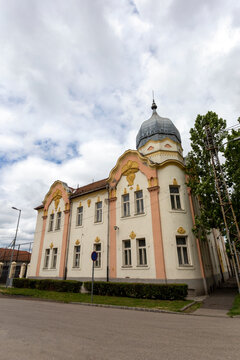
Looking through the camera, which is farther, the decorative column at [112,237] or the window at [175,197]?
the decorative column at [112,237]

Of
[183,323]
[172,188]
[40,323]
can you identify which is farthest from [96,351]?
[172,188]

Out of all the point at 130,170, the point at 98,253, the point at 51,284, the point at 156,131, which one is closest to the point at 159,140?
the point at 156,131

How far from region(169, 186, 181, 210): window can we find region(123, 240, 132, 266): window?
4759mm

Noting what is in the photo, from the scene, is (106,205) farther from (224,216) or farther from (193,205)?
(224,216)

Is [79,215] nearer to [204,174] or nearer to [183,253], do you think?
[183,253]

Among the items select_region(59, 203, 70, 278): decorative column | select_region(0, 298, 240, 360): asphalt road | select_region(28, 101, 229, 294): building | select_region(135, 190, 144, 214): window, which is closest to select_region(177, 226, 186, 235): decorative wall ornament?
select_region(28, 101, 229, 294): building

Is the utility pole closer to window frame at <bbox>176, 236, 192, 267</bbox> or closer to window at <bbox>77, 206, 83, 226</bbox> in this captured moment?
window frame at <bbox>176, 236, 192, 267</bbox>

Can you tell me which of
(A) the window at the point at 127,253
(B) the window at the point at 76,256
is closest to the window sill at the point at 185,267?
(A) the window at the point at 127,253

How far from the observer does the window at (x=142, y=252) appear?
16.2m

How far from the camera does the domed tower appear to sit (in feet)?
62.0

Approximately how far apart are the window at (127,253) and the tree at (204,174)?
217 inches

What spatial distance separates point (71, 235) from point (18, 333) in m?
16.3

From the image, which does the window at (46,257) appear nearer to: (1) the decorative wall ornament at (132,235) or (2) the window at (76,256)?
(2) the window at (76,256)

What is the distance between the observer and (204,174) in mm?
15797
